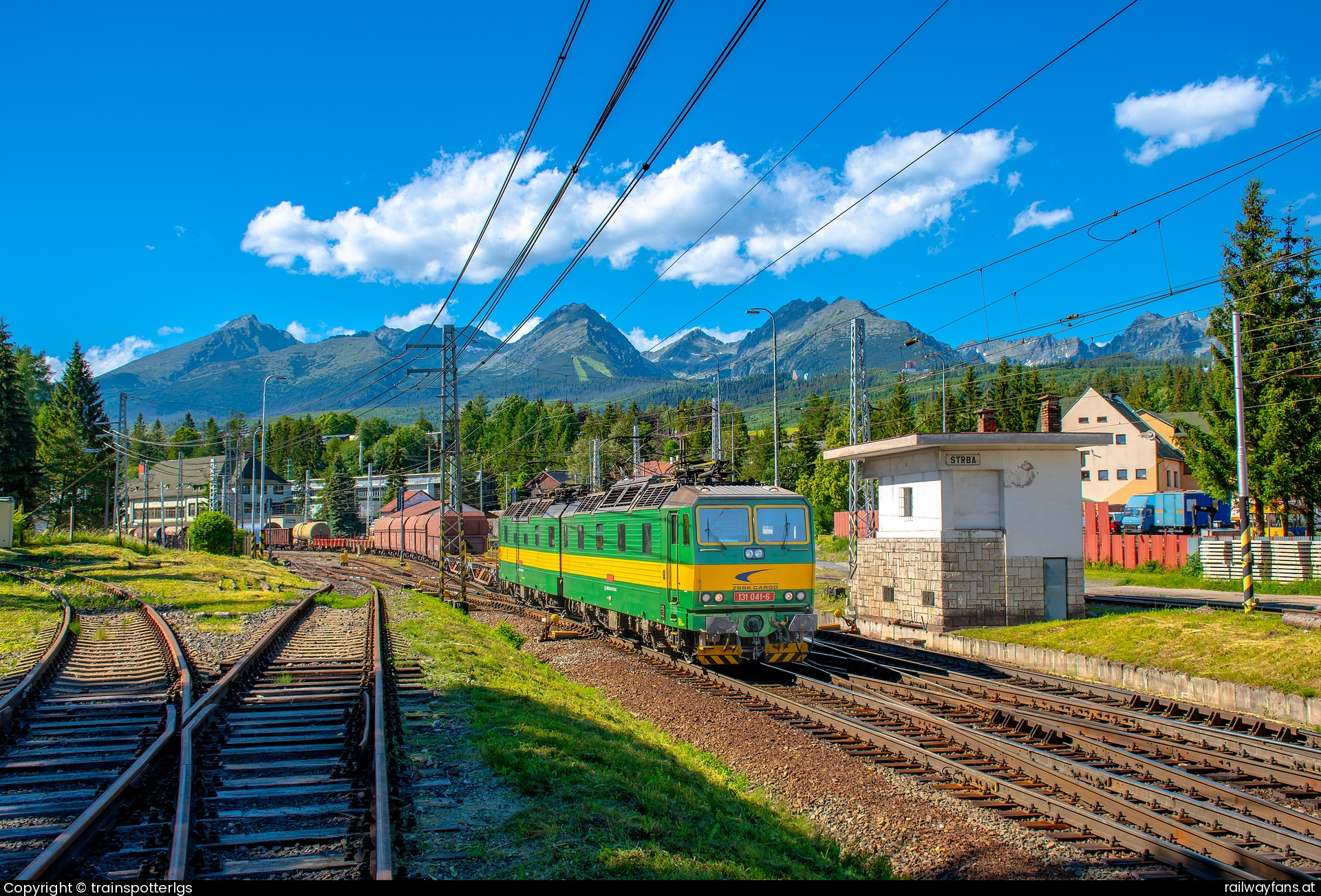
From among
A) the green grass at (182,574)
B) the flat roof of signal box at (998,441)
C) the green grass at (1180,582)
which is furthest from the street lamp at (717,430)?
the green grass at (1180,582)

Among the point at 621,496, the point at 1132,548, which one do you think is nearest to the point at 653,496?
the point at 621,496

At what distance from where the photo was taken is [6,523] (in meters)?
37.2

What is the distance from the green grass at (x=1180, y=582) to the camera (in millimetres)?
26719

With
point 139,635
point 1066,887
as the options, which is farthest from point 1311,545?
point 139,635

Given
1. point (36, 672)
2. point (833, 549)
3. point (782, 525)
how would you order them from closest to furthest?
point (36, 672), point (782, 525), point (833, 549)

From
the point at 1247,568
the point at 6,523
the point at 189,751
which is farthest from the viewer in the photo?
the point at 6,523

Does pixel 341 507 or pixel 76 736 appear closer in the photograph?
pixel 76 736

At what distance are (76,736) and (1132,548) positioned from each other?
3690 cm

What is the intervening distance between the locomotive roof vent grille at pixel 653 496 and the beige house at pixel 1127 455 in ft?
176

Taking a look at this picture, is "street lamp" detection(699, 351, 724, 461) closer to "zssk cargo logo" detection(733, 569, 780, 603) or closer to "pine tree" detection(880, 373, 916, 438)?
"zssk cargo logo" detection(733, 569, 780, 603)

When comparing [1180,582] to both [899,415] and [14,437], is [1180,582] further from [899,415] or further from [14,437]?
[14,437]

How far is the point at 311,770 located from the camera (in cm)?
759

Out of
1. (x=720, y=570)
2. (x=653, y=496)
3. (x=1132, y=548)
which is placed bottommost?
(x=1132, y=548)

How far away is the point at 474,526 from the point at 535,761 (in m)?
49.5
